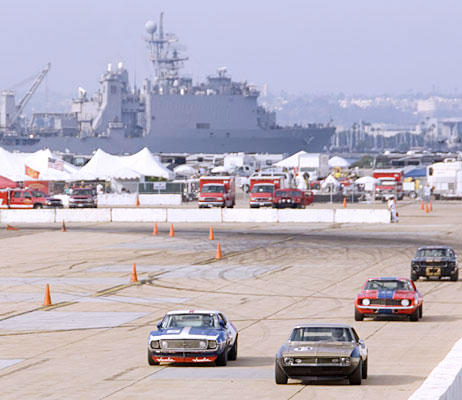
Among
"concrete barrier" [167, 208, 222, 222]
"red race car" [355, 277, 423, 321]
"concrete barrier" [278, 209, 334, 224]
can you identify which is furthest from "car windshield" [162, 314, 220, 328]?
"concrete barrier" [167, 208, 222, 222]

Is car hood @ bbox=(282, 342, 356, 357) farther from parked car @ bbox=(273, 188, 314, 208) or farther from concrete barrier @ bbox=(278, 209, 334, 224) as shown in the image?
parked car @ bbox=(273, 188, 314, 208)

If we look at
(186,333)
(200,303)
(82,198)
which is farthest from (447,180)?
(186,333)

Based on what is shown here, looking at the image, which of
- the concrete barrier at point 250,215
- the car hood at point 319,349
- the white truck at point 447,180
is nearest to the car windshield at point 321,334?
the car hood at point 319,349

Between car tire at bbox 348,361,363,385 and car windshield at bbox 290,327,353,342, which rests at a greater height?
car windshield at bbox 290,327,353,342

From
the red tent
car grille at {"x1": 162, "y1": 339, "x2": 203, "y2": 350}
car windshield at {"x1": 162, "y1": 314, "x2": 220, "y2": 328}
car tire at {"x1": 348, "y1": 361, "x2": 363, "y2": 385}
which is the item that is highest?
the red tent

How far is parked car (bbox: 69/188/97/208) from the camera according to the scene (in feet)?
255


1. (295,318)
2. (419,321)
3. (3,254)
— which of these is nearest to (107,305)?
(295,318)

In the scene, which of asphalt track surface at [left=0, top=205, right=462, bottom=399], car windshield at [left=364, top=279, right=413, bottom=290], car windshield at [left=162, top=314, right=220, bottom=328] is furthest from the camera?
car windshield at [left=364, top=279, right=413, bottom=290]

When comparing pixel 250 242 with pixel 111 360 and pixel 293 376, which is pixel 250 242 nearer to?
pixel 111 360

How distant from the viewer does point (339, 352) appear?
16.9m

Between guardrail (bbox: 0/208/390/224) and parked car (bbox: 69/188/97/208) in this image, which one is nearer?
guardrail (bbox: 0/208/390/224)

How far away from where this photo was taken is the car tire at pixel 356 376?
Answer: 672 inches

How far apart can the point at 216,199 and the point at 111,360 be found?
5294 cm

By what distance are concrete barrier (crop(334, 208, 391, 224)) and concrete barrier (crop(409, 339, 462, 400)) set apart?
158ft
